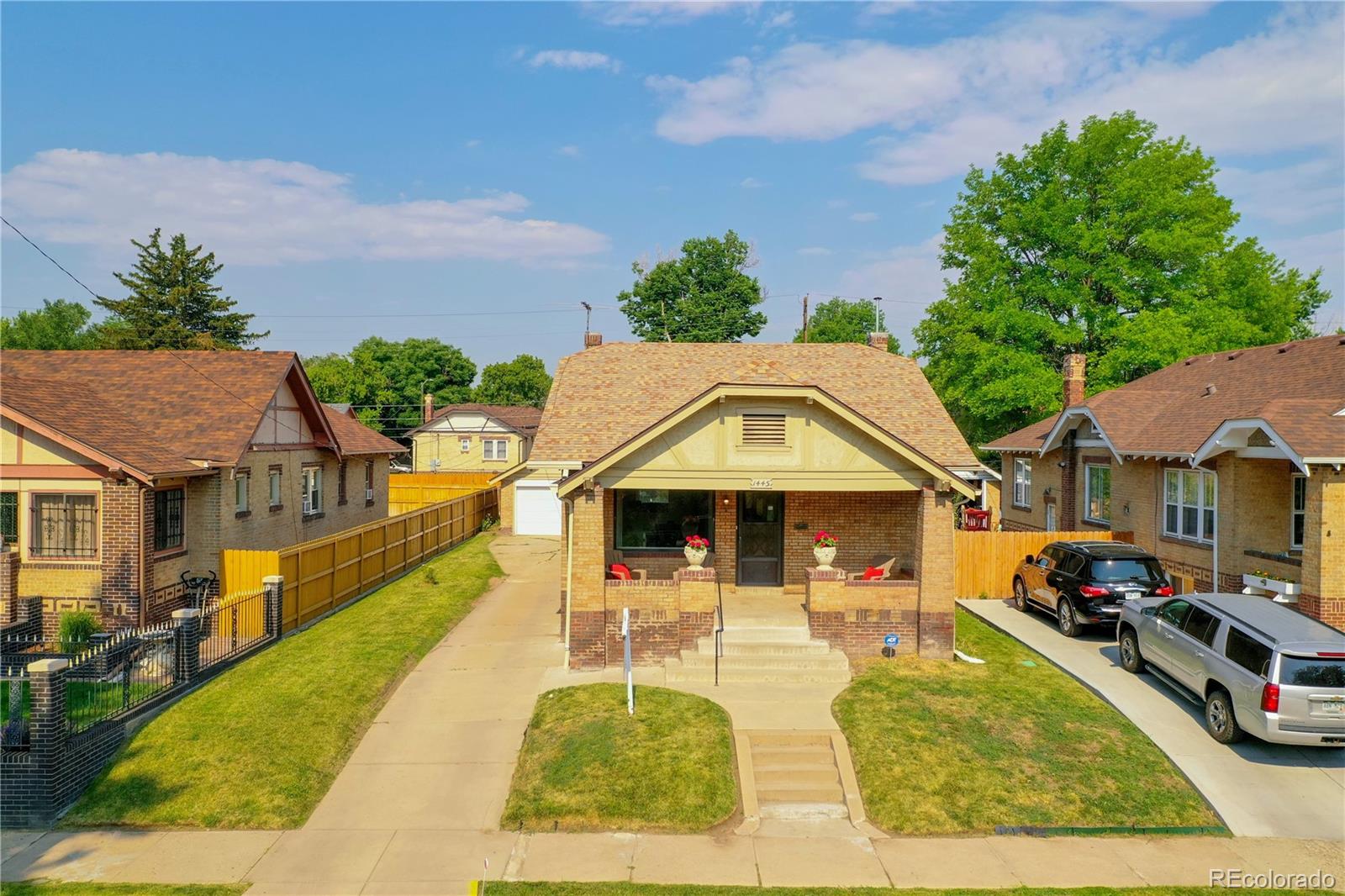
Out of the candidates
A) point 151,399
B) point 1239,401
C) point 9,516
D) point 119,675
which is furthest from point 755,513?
point 151,399

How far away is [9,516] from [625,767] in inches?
576

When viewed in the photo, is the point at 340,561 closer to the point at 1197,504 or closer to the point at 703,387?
the point at 703,387

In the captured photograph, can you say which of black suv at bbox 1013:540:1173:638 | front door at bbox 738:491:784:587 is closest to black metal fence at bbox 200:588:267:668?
front door at bbox 738:491:784:587

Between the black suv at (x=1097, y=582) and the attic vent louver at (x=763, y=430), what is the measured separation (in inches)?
266

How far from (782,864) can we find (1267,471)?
46.8 feet

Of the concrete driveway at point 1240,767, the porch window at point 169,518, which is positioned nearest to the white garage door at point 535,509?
the porch window at point 169,518

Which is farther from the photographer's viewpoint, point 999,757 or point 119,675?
point 119,675

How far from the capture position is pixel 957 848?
954cm

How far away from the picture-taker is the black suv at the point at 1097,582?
1616cm

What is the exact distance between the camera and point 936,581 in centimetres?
1517

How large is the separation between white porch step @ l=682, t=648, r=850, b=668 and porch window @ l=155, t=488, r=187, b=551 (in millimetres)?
11744

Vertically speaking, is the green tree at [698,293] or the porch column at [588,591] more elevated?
the green tree at [698,293]

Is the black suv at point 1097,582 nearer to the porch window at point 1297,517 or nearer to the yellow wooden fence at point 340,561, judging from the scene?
the porch window at point 1297,517

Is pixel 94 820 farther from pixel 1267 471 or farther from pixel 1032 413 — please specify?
pixel 1032 413
